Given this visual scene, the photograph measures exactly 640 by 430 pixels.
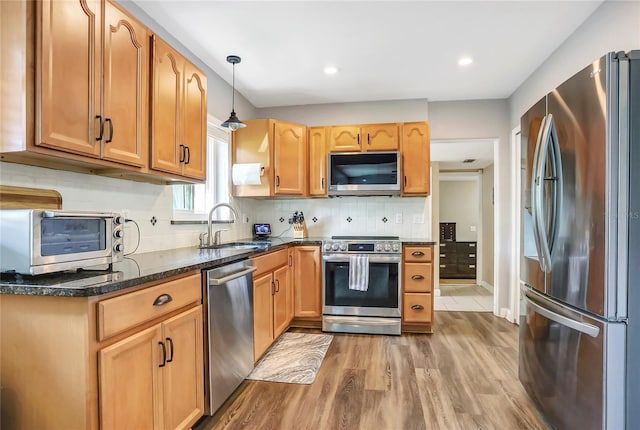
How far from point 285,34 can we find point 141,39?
108 centimetres

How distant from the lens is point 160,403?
1.48m

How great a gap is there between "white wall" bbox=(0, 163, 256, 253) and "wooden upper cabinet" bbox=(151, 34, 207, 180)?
13.0 inches

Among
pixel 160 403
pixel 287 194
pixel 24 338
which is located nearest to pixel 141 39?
pixel 24 338

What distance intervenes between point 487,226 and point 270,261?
427 centimetres

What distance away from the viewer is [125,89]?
167 cm

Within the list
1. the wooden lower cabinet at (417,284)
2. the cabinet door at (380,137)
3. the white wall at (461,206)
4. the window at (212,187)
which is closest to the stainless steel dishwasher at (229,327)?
the window at (212,187)

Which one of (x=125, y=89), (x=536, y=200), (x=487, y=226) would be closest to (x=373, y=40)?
(x=536, y=200)

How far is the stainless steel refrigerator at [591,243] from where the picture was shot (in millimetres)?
1354

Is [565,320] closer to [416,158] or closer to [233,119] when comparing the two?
[416,158]

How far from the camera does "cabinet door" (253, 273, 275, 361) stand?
8.24 feet

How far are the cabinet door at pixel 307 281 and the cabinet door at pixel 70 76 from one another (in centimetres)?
227

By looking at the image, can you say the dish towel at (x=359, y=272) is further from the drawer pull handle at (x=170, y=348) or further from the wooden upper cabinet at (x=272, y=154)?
the drawer pull handle at (x=170, y=348)

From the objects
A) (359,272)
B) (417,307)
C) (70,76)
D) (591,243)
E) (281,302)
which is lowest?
(417,307)

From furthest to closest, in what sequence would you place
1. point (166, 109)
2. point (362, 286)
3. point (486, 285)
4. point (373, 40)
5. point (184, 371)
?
point (486, 285), point (362, 286), point (373, 40), point (166, 109), point (184, 371)
